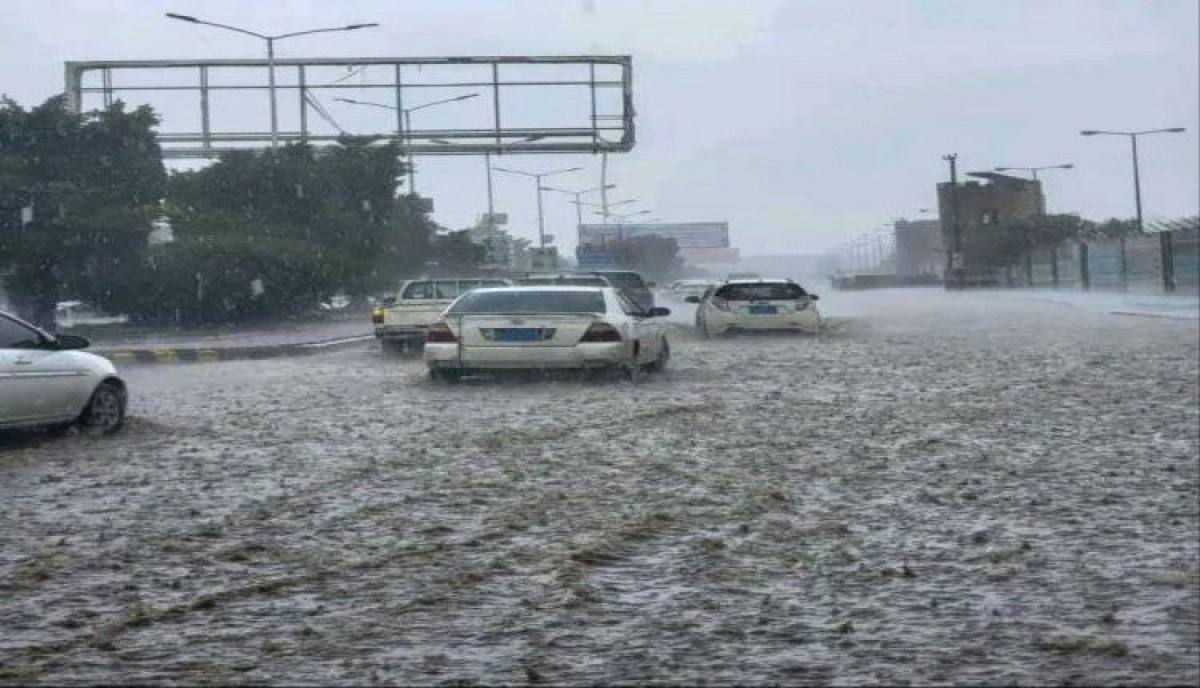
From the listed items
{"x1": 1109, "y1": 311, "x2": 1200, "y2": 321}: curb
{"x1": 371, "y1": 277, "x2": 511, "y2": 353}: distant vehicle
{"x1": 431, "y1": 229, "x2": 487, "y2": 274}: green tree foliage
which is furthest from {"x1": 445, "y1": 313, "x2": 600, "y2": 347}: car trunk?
{"x1": 431, "y1": 229, "x2": 487, "y2": 274}: green tree foliage

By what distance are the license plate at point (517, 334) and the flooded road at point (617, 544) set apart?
2.39m

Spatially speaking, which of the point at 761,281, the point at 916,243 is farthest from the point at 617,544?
the point at 916,243

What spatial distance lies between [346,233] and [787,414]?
126ft

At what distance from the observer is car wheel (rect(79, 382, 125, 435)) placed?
14016 millimetres

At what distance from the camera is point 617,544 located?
25.8 feet

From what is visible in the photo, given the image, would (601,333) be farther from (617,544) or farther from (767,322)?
(767,322)

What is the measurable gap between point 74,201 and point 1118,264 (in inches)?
1695

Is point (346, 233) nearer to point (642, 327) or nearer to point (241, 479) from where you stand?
point (642, 327)

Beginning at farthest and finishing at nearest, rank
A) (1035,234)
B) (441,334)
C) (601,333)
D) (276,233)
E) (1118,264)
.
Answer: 1. (1035,234)
2. (1118,264)
3. (276,233)
4. (441,334)
5. (601,333)

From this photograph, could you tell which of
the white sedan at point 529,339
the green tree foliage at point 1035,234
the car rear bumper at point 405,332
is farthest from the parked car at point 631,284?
the green tree foliage at point 1035,234

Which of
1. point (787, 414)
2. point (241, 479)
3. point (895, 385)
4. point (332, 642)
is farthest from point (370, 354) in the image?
point (332, 642)

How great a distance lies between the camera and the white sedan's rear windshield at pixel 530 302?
18.9 m

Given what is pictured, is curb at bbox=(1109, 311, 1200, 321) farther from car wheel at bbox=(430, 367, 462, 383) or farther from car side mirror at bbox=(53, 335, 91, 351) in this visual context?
car side mirror at bbox=(53, 335, 91, 351)

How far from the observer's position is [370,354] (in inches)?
1128
